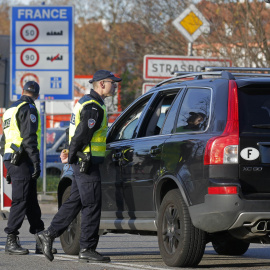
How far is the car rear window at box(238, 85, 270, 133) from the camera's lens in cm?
759

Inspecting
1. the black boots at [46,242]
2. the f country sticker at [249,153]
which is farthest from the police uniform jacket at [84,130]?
the f country sticker at [249,153]

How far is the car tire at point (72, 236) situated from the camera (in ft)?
31.0

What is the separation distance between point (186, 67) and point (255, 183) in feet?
33.1

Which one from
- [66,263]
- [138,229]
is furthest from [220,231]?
[66,263]

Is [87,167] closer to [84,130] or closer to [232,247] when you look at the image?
[84,130]

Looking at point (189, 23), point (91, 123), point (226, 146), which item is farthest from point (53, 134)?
point (226, 146)

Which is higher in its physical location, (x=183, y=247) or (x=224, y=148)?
(x=224, y=148)

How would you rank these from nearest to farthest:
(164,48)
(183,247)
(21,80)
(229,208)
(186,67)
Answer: (229,208), (183,247), (186,67), (21,80), (164,48)

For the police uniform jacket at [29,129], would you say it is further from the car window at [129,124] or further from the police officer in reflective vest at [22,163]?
the car window at [129,124]

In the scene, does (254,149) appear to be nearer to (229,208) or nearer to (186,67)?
(229,208)

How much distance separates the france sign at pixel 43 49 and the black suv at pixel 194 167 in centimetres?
1011

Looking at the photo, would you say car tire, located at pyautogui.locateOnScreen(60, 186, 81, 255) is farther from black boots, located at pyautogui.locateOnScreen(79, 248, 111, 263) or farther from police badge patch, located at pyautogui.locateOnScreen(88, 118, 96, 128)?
police badge patch, located at pyautogui.locateOnScreen(88, 118, 96, 128)

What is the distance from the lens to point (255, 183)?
24.4ft

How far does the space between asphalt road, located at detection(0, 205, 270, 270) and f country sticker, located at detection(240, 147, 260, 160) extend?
137 cm
